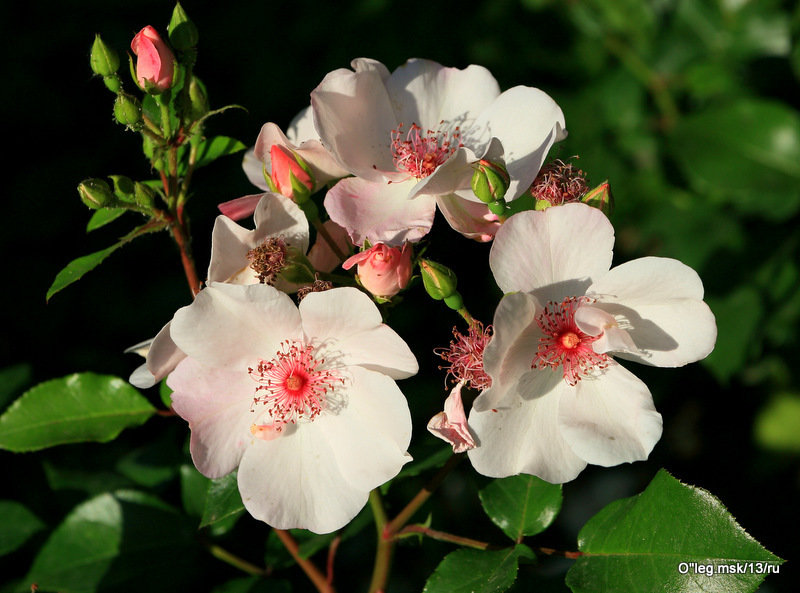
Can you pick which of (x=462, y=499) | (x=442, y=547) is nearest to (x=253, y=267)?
(x=442, y=547)

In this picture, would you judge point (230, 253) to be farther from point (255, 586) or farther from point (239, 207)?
point (255, 586)

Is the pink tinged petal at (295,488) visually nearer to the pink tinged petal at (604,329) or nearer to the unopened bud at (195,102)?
the pink tinged petal at (604,329)

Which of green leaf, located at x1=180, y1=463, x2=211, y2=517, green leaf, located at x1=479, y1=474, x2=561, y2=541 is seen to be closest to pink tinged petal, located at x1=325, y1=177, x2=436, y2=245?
green leaf, located at x1=479, y1=474, x2=561, y2=541

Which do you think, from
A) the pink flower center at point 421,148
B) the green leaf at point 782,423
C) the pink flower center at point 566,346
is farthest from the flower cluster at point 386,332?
the green leaf at point 782,423

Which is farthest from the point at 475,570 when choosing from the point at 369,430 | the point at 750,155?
the point at 750,155

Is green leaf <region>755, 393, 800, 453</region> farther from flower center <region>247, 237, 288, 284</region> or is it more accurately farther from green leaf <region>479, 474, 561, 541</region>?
flower center <region>247, 237, 288, 284</region>

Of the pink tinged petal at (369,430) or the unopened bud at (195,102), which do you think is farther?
the unopened bud at (195,102)

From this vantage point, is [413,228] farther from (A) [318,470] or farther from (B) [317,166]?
(A) [318,470]

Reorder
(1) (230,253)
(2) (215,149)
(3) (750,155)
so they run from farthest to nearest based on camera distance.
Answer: (3) (750,155)
(2) (215,149)
(1) (230,253)
